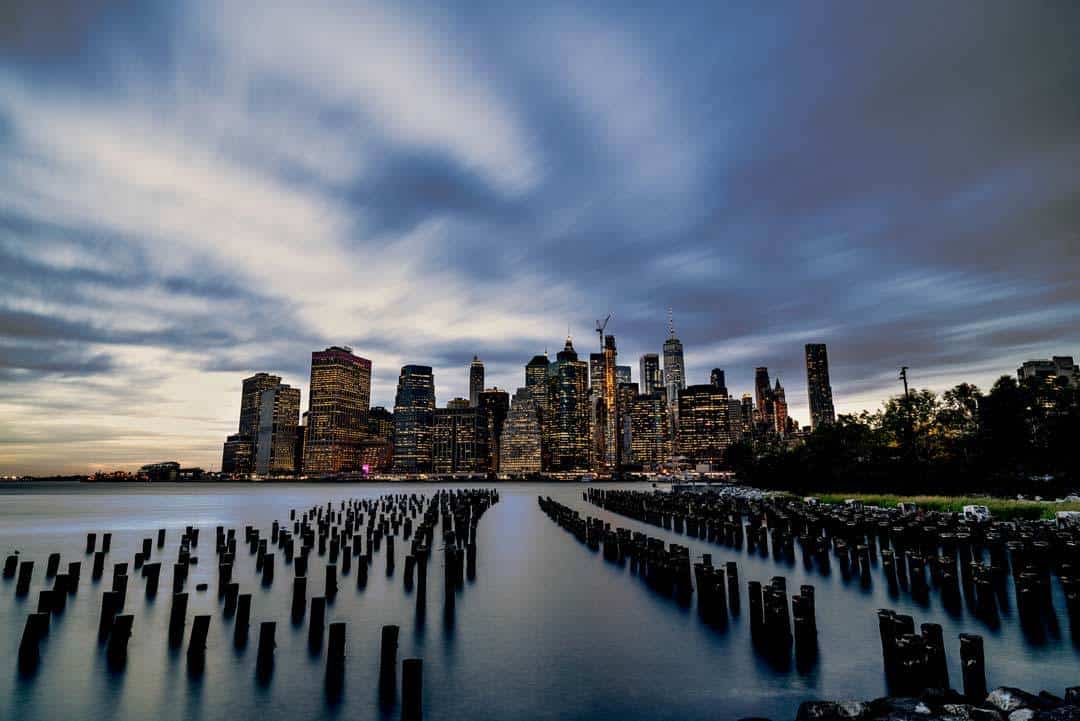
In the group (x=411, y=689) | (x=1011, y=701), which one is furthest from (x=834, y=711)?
(x=411, y=689)

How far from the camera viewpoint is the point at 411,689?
11820 mm

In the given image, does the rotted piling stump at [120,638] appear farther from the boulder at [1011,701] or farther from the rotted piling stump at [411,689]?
the boulder at [1011,701]

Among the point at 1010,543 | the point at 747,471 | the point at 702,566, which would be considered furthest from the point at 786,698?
the point at 747,471

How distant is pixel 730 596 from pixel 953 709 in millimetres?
12150

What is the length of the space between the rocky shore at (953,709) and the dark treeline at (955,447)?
1980 inches

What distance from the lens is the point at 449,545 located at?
85.7ft

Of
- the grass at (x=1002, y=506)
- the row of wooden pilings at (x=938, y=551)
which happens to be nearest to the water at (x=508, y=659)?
the row of wooden pilings at (x=938, y=551)

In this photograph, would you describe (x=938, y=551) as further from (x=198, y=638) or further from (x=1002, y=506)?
(x=198, y=638)

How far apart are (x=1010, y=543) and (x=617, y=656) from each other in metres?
19.4

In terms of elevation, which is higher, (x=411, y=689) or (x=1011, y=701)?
(x=1011, y=701)

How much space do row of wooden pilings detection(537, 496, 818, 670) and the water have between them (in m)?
0.59

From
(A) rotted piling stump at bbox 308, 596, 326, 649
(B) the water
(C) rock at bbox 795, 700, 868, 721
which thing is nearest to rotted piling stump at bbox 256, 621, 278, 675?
(B) the water

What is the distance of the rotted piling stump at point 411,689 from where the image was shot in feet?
38.6

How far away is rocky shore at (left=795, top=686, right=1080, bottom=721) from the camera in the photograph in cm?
834
